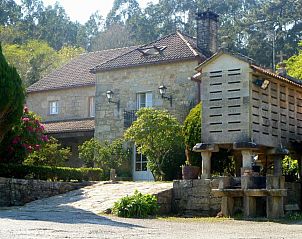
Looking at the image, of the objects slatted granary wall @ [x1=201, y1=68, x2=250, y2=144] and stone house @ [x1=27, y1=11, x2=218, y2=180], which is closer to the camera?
slatted granary wall @ [x1=201, y1=68, x2=250, y2=144]

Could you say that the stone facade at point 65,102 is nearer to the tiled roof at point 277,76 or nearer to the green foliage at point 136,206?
the tiled roof at point 277,76

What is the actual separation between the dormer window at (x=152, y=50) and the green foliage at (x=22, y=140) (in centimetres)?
770

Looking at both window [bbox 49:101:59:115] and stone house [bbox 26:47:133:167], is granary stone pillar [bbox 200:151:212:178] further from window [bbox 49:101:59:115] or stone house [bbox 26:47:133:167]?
window [bbox 49:101:59:115]

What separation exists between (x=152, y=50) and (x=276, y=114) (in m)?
12.6

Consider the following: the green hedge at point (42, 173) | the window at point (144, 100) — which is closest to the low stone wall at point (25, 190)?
the green hedge at point (42, 173)

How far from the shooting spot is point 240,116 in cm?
1670

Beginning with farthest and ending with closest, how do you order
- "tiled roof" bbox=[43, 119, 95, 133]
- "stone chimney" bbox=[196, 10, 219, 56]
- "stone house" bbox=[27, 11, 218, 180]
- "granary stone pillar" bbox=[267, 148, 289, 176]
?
"tiled roof" bbox=[43, 119, 95, 133]
"stone chimney" bbox=[196, 10, 219, 56]
"stone house" bbox=[27, 11, 218, 180]
"granary stone pillar" bbox=[267, 148, 289, 176]

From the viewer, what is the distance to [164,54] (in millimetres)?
28391

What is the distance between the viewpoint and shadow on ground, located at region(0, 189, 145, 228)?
13.6 m

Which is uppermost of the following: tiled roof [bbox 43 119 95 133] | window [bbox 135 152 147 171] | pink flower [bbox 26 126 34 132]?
tiled roof [bbox 43 119 95 133]

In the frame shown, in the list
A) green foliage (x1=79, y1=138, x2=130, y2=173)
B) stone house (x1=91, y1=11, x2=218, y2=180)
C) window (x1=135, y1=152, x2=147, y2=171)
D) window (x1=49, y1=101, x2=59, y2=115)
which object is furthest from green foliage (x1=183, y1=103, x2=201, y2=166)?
window (x1=49, y1=101, x2=59, y2=115)

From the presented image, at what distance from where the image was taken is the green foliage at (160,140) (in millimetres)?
23281

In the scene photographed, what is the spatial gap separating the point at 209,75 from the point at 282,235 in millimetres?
7340

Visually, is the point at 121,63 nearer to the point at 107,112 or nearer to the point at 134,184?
the point at 107,112
